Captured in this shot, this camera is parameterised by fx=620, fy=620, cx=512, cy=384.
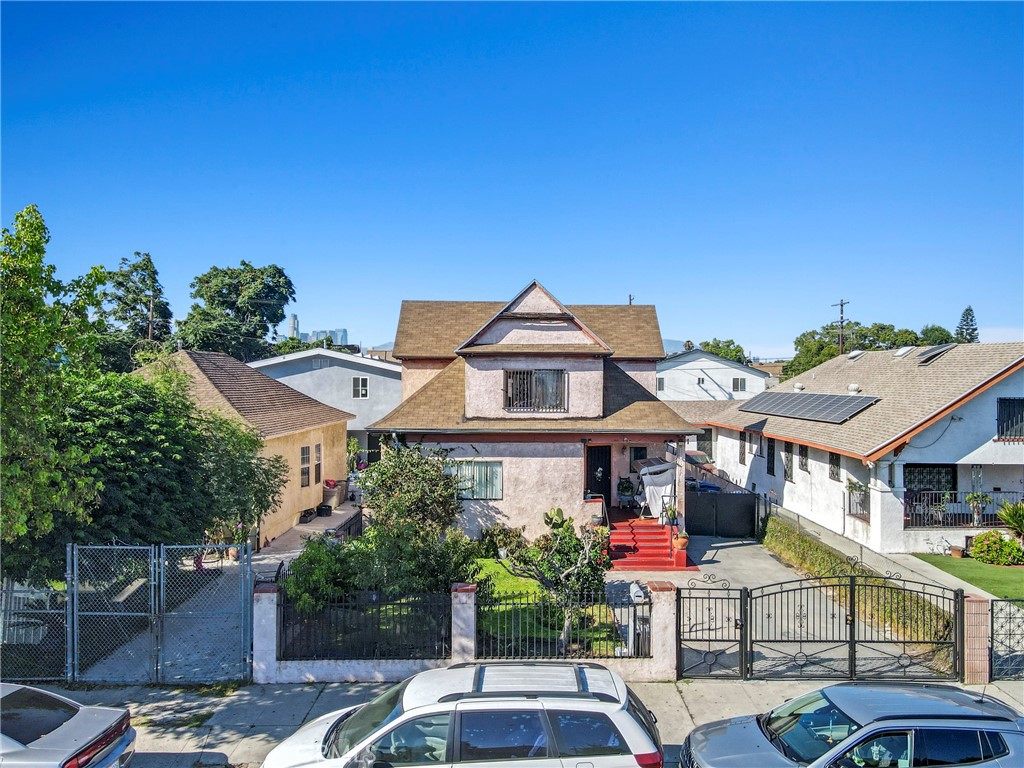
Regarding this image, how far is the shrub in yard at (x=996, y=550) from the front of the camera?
1717 cm

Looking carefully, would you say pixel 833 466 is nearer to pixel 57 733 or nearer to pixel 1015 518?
pixel 1015 518

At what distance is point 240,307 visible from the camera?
5416 centimetres

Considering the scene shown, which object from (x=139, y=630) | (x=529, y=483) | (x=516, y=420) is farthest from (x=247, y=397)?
(x=529, y=483)

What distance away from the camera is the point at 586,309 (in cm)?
2548

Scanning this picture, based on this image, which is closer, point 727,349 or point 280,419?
point 280,419

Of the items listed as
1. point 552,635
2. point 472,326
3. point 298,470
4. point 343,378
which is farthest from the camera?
point 343,378

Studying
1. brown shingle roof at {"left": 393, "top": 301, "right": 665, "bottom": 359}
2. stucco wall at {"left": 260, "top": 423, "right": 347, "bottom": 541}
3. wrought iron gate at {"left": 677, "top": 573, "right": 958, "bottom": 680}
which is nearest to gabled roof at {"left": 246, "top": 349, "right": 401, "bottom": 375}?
stucco wall at {"left": 260, "top": 423, "right": 347, "bottom": 541}

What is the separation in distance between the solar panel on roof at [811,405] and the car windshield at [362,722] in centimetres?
1896

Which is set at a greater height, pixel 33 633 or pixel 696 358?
pixel 696 358

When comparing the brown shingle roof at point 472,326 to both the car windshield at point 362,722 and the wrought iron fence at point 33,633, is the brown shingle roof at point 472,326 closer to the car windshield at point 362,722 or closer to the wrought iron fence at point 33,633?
the wrought iron fence at point 33,633

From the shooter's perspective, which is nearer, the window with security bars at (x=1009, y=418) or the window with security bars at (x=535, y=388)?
the window with security bars at (x=1009, y=418)

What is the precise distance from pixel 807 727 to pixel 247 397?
1929cm

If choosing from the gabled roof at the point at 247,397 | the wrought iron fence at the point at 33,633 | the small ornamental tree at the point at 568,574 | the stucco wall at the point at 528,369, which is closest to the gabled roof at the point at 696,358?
the gabled roof at the point at 247,397

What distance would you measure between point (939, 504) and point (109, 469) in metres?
22.1
